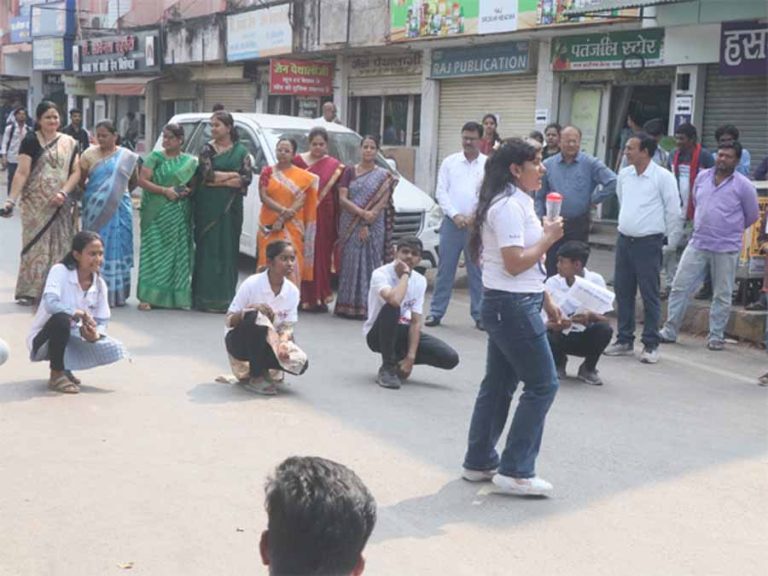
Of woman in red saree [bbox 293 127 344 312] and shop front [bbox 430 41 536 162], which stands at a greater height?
shop front [bbox 430 41 536 162]

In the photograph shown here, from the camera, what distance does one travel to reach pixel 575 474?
17.1ft

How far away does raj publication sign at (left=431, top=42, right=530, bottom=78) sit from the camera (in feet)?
53.7

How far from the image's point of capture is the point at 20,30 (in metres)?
37.3

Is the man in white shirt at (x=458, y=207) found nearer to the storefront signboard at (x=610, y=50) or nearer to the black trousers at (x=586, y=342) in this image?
the black trousers at (x=586, y=342)

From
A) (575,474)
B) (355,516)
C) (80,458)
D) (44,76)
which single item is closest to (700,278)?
(575,474)

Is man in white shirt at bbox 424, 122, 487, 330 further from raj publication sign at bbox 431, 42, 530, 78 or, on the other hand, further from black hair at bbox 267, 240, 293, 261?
raj publication sign at bbox 431, 42, 530, 78

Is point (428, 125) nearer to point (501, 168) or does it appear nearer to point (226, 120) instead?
point (226, 120)

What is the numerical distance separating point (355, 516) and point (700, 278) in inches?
282

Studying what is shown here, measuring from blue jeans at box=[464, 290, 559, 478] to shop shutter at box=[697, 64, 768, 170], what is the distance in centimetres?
916

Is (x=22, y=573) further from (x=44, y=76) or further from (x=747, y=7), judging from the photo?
(x=44, y=76)

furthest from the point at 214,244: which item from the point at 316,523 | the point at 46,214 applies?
the point at 316,523

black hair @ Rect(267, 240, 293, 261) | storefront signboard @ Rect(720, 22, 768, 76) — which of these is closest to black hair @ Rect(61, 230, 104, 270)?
black hair @ Rect(267, 240, 293, 261)

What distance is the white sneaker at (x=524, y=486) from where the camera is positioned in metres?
4.79

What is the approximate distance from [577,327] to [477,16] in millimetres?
9865
